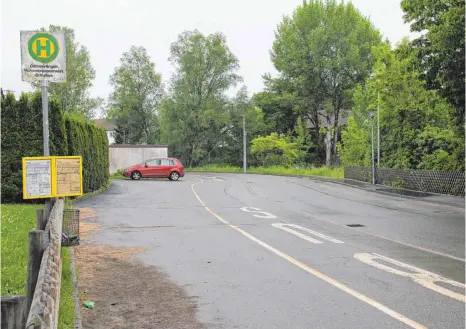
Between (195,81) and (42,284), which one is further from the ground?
(195,81)

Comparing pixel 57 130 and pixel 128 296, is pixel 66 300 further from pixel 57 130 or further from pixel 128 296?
pixel 57 130

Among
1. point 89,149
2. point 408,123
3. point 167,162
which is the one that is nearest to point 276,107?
point 167,162

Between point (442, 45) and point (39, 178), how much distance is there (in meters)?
12.4

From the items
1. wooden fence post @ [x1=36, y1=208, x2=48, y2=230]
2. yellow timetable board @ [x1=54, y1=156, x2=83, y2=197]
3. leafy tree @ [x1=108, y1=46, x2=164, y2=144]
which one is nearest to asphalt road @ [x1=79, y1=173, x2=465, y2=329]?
yellow timetable board @ [x1=54, y1=156, x2=83, y2=197]

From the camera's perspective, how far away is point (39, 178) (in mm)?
7750

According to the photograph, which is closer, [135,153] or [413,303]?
[413,303]

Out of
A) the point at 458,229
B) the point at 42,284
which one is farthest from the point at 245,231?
the point at 42,284

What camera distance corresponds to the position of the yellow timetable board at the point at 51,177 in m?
7.64

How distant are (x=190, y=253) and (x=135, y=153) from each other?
36.1m

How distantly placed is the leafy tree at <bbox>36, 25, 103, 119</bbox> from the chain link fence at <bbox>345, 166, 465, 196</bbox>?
40.2 m

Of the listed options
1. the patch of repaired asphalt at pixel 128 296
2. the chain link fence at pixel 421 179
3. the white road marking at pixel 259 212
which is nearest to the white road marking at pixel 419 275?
the patch of repaired asphalt at pixel 128 296

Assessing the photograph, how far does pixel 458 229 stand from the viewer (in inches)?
481

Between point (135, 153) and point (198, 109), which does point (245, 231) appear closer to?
point (135, 153)

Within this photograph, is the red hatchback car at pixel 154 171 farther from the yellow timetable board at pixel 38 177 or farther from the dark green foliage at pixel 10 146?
the yellow timetable board at pixel 38 177
